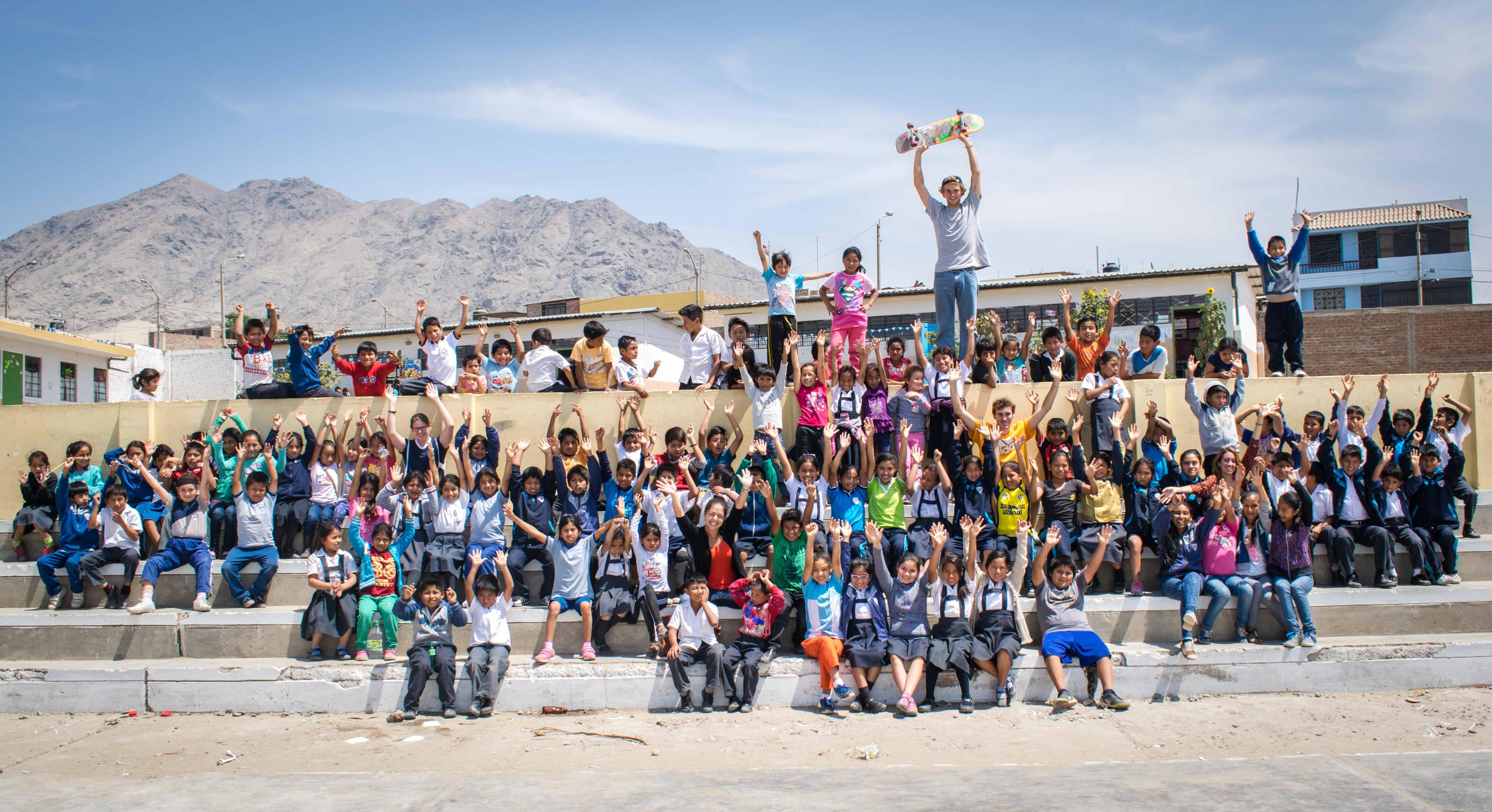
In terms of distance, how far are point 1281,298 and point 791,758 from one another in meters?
7.52

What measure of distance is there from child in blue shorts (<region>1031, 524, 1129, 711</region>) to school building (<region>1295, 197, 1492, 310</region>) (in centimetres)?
3941

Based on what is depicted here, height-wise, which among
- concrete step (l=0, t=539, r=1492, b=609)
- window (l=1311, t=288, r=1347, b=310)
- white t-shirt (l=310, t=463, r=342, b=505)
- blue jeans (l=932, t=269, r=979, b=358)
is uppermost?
window (l=1311, t=288, r=1347, b=310)

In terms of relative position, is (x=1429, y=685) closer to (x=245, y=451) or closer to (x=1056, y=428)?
(x=1056, y=428)

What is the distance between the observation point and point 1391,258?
4044 centimetres

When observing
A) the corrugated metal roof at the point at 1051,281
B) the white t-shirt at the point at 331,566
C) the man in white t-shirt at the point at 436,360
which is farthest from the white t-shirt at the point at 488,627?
the corrugated metal roof at the point at 1051,281

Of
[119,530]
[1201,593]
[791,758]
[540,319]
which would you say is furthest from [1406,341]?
[540,319]

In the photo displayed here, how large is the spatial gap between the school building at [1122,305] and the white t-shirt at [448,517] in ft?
70.6

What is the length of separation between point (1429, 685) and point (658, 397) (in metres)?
7.66

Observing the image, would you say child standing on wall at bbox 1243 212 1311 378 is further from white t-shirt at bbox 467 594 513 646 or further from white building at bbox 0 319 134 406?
white building at bbox 0 319 134 406

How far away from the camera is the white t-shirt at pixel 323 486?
949cm

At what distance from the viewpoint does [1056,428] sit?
8.61m

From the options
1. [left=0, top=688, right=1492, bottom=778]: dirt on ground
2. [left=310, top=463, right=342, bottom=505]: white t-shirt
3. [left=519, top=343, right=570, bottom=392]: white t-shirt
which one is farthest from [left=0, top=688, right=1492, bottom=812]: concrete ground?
[left=519, top=343, right=570, bottom=392]: white t-shirt

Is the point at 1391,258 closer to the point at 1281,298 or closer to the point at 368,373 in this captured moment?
the point at 1281,298

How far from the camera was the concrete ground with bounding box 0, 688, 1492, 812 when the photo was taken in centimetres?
544
